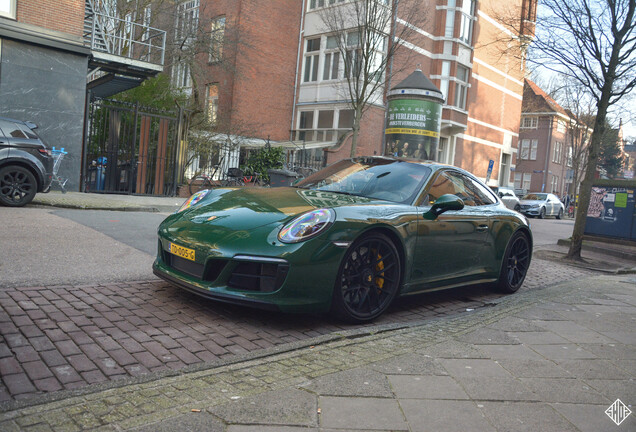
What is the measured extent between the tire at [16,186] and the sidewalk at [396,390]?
8257 mm

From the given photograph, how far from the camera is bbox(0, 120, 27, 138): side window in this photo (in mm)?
9797

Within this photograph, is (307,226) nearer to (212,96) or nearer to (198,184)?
(198,184)

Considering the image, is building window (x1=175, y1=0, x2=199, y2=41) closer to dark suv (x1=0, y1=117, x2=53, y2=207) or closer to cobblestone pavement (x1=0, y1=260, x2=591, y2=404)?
dark suv (x1=0, y1=117, x2=53, y2=207)

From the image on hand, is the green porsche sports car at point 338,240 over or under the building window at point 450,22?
under

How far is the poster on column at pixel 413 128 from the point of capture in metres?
16.3

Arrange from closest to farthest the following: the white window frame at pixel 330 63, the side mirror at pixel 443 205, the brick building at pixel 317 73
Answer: the side mirror at pixel 443 205 → the brick building at pixel 317 73 → the white window frame at pixel 330 63

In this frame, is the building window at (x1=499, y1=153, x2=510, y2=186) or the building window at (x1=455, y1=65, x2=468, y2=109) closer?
the building window at (x1=455, y1=65, x2=468, y2=109)

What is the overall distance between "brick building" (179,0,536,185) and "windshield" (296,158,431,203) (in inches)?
737

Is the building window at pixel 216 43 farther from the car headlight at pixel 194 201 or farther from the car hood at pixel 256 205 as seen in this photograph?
the car hood at pixel 256 205

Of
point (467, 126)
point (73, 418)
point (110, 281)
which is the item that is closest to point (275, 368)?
point (73, 418)

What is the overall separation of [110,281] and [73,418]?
8.96 feet

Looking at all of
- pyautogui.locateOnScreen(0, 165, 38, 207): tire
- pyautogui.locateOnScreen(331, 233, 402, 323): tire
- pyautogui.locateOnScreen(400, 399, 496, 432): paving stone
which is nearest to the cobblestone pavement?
pyautogui.locateOnScreen(331, 233, 402, 323): tire

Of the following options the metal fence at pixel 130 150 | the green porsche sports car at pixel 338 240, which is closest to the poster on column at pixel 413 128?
the metal fence at pixel 130 150

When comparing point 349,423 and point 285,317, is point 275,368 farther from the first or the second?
point 285,317
